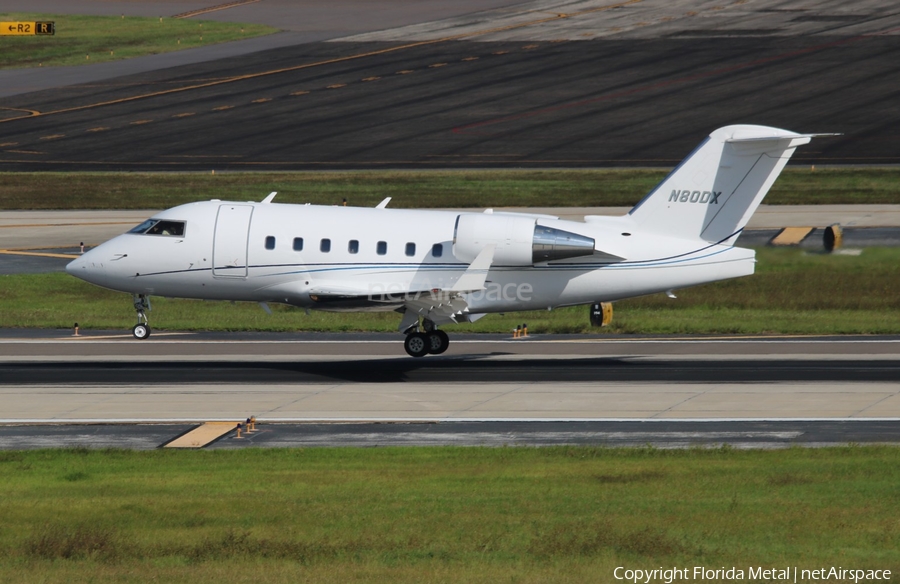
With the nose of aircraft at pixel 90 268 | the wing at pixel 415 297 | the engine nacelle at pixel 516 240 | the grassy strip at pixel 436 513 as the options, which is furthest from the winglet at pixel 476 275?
the nose of aircraft at pixel 90 268

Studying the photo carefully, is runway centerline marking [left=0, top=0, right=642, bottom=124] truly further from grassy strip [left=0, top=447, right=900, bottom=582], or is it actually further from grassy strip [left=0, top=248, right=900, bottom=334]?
grassy strip [left=0, top=447, right=900, bottom=582]

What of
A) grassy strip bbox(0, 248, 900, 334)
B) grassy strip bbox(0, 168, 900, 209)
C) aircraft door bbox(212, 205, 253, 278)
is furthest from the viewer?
grassy strip bbox(0, 168, 900, 209)

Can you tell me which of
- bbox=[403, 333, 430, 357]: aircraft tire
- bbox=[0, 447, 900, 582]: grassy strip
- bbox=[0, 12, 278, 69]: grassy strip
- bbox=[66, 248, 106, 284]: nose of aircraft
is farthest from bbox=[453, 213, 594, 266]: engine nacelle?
bbox=[0, 12, 278, 69]: grassy strip

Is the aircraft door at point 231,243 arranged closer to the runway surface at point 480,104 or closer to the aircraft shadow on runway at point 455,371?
the aircraft shadow on runway at point 455,371

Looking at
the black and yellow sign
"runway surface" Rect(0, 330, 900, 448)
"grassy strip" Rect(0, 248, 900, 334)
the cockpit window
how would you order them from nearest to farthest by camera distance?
"runway surface" Rect(0, 330, 900, 448)
the cockpit window
"grassy strip" Rect(0, 248, 900, 334)
the black and yellow sign

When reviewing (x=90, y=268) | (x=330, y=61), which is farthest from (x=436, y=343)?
(x=330, y=61)

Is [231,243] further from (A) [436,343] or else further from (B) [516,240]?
(B) [516,240]

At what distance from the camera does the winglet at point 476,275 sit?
32.4m

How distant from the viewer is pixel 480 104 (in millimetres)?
83312

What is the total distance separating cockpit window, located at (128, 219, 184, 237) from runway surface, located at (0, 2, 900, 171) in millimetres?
37030

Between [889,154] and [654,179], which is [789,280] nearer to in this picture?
[654,179]

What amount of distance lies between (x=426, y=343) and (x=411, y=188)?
100 feet

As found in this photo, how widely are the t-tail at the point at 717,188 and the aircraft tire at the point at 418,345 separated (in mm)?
6957

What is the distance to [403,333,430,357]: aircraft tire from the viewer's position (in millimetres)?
35281
